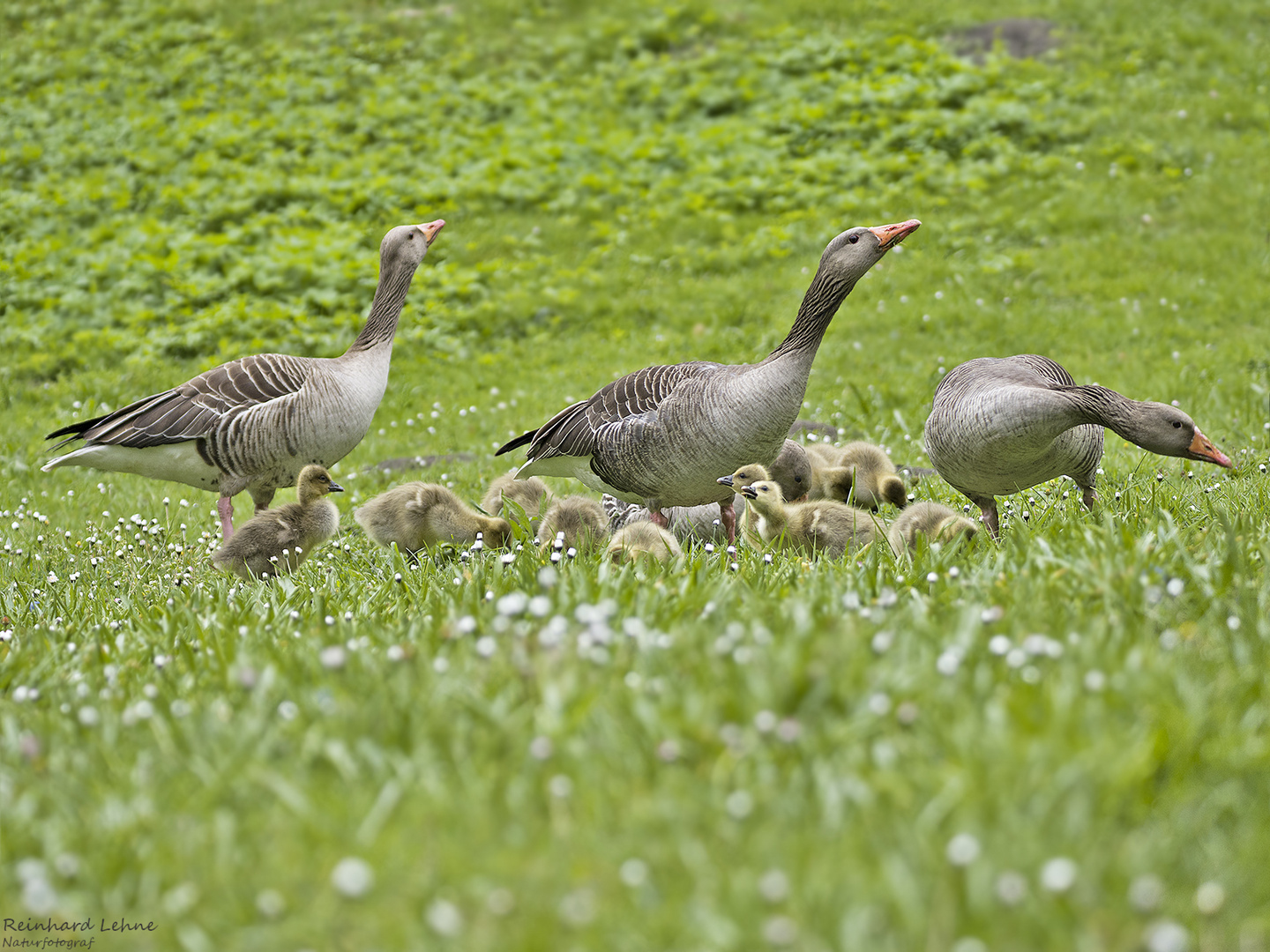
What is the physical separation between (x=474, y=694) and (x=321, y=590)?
9.89 feet

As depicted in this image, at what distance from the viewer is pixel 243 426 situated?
815 centimetres

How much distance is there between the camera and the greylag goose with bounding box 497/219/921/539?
6902 millimetres

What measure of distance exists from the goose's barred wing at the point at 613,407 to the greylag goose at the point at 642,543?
891 millimetres

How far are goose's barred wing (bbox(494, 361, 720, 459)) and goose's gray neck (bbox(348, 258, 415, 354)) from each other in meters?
1.80

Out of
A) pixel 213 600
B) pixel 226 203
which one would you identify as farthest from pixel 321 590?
pixel 226 203

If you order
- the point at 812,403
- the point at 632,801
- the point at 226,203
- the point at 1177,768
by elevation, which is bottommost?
the point at 812,403

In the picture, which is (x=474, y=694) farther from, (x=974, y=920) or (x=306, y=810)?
(x=974, y=920)

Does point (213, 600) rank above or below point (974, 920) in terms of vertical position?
below

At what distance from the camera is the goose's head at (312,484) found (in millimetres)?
7551

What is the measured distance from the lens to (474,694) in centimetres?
306

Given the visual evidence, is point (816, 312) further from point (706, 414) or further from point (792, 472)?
point (792, 472)

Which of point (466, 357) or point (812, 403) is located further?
point (466, 357)

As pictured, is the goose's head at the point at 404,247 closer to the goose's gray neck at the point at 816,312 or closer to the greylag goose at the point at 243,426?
the greylag goose at the point at 243,426

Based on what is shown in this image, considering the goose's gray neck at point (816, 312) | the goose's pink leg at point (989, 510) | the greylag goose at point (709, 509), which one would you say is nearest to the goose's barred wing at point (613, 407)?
the goose's gray neck at point (816, 312)
